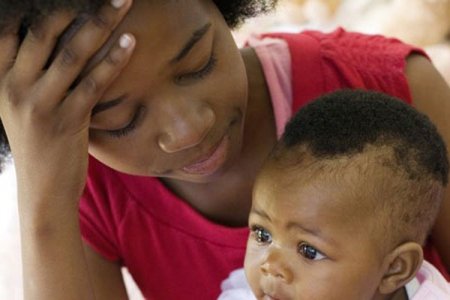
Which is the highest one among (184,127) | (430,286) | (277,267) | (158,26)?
(158,26)

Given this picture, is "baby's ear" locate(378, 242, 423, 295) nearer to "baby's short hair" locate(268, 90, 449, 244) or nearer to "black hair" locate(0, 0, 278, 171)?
"baby's short hair" locate(268, 90, 449, 244)

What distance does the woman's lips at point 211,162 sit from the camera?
102 centimetres

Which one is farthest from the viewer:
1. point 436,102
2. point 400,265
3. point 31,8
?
point 436,102

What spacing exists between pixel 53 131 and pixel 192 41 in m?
0.18

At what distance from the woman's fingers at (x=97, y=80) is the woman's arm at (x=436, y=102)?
1.58 ft

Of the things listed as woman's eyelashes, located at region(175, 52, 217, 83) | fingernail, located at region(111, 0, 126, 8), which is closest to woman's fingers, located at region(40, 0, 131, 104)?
fingernail, located at region(111, 0, 126, 8)

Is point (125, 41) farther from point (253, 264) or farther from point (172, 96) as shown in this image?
point (253, 264)

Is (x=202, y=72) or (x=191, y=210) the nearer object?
(x=202, y=72)

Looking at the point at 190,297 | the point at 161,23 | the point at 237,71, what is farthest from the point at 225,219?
the point at 161,23

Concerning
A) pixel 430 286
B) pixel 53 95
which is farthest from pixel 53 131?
pixel 430 286

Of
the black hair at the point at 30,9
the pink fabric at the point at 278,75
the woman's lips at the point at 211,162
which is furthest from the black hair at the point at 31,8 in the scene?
the pink fabric at the point at 278,75

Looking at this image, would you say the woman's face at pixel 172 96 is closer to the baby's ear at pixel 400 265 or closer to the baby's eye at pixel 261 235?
the baby's eye at pixel 261 235

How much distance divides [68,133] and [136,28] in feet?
0.49

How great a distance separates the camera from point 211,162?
1034 millimetres
